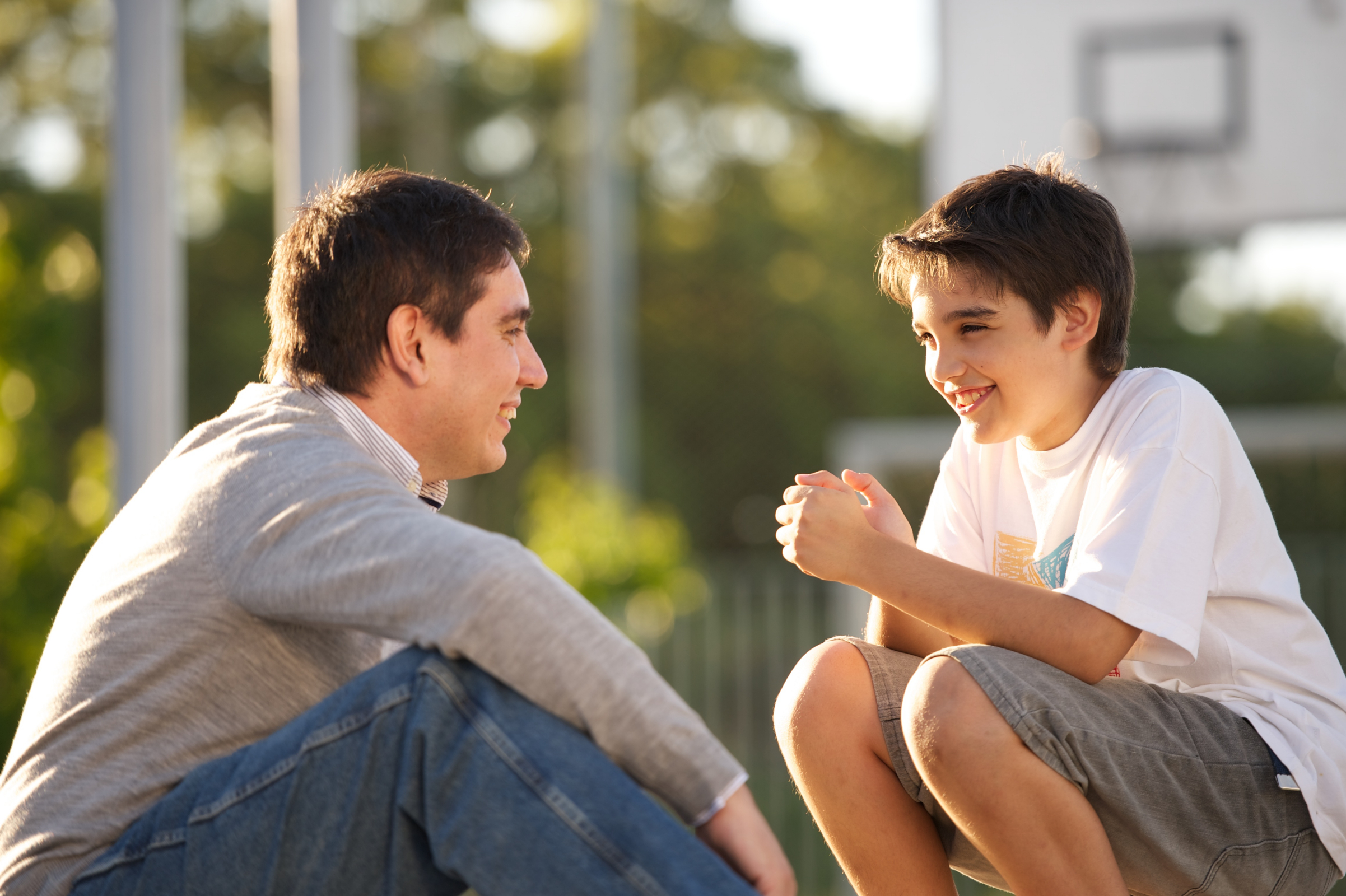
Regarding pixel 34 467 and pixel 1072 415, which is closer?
pixel 1072 415

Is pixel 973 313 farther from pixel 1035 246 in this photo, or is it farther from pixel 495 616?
pixel 495 616

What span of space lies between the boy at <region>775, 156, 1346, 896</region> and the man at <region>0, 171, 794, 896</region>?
0.33m

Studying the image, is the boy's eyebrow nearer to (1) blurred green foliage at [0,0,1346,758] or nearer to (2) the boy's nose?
(2) the boy's nose

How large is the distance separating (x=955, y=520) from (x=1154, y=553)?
15.9 inches

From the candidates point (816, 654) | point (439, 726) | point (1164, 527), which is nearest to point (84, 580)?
point (439, 726)

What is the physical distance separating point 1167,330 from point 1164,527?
586 cm

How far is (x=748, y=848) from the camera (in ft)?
4.22

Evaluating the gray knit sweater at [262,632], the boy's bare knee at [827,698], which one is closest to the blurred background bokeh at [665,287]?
the boy's bare knee at [827,698]

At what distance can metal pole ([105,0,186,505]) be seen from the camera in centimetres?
324

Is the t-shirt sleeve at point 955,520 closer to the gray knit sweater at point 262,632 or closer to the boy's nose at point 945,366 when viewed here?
the boy's nose at point 945,366

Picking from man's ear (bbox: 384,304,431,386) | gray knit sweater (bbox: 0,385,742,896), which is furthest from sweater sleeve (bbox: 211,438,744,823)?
man's ear (bbox: 384,304,431,386)

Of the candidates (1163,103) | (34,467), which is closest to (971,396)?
(1163,103)

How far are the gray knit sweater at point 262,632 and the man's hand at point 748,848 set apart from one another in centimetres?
2

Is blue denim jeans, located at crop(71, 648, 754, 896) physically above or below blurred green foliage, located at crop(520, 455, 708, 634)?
above
